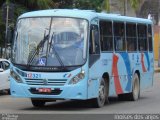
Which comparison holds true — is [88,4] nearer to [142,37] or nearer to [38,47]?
[142,37]

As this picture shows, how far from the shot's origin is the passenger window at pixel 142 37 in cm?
→ 2157

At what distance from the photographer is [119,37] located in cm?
1966

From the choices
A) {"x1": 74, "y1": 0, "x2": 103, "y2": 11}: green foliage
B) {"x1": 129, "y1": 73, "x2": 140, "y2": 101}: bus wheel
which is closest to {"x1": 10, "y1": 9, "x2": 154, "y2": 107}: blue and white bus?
{"x1": 129, "y1": 73, "x2": 140, "y2": 101}: bus wheel

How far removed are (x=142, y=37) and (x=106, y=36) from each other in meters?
3.59

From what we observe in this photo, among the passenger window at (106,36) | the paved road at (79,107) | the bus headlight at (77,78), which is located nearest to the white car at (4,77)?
the paved road at (79,107)

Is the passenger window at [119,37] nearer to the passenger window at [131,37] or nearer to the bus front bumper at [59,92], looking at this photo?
the passenger window at [131,37]

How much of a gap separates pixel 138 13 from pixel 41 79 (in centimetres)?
4728

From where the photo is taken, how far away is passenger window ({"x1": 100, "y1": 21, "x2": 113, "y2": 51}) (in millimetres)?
18214

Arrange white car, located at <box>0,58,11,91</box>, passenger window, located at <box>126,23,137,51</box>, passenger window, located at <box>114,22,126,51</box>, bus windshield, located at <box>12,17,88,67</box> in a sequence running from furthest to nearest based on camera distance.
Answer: white car, located at <box>0,58,11,91</box>, passenger window, located at <box>126,23,137,51</box>, passenger window, located at <box>114,22,126,51</box>, bus windshield, located at <box>12,17,88,67</box>

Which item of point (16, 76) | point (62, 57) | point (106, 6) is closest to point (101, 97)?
point (62, 57)

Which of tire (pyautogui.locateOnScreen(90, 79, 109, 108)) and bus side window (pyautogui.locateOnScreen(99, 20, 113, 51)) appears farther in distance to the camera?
bus side window (pyautogui.locateOnScreen(99, 20, 113, 51))

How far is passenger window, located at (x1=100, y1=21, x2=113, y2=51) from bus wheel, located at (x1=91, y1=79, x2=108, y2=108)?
110cm

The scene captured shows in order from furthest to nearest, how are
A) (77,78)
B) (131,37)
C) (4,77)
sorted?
(4,77), (131,37), (77,78)

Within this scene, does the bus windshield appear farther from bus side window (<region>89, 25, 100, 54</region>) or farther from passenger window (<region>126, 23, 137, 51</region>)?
passenger window (<region>126, 23, 137, 51</region>)
